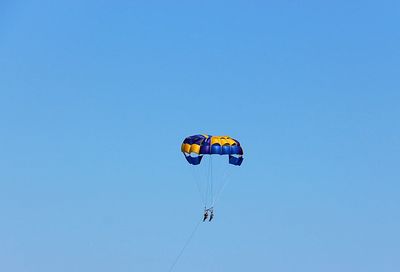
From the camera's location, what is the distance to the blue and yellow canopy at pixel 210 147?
130 m

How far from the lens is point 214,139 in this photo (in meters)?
132

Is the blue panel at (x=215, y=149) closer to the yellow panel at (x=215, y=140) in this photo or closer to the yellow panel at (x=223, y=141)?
the yellow panel at (x=215, y=140)

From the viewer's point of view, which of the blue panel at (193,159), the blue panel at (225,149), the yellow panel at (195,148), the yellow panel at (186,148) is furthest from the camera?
the blue panel at (193,159)

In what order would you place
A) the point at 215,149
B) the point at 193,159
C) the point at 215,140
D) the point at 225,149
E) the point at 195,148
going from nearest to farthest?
the point at 215,149, the point at 225,149, the point at 195,148, the point at 215,140, the point at 193,159

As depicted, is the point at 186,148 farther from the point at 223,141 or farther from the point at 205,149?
the point at 223,141

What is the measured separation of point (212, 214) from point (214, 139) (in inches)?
311

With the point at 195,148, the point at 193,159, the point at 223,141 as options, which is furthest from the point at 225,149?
the point at 193,159

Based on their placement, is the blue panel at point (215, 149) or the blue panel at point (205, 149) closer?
the blue panel at point (215, 149)

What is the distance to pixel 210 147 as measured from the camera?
428 ft

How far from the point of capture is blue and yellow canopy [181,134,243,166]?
13025cm

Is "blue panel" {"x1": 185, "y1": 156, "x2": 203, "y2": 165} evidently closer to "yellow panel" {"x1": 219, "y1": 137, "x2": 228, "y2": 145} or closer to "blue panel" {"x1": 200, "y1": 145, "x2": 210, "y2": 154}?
"blue panel" {"x1": 200, "y1": 145, "x2": 210, "y2": 154}

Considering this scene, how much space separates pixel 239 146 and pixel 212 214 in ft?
25.3

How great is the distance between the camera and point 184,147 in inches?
5217

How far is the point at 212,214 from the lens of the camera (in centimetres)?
13200
